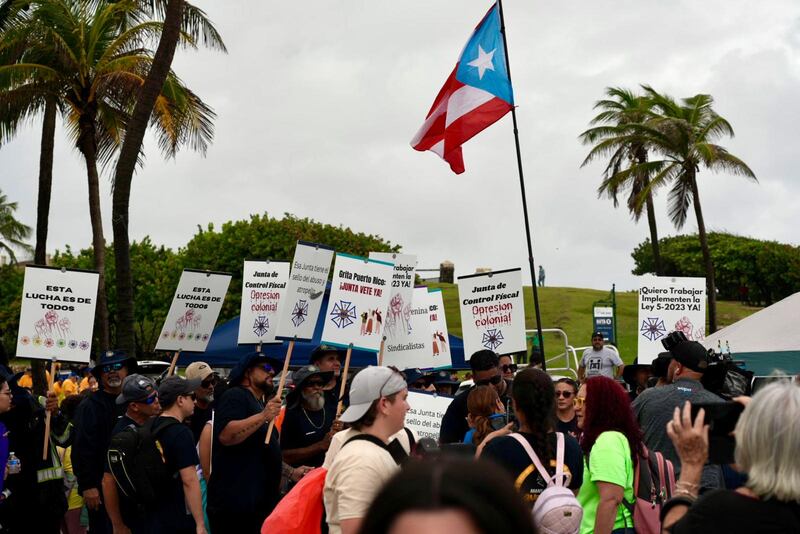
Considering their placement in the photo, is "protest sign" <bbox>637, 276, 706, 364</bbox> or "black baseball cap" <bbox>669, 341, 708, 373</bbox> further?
"protest sign" <bbox>637, 276, 706, 364</bbox>

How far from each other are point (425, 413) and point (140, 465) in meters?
3.63

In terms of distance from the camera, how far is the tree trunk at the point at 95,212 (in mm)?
23156

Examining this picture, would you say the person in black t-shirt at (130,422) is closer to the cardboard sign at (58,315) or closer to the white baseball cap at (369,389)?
the white baseball cap at (369,389)

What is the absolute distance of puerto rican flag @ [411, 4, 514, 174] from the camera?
505 inches

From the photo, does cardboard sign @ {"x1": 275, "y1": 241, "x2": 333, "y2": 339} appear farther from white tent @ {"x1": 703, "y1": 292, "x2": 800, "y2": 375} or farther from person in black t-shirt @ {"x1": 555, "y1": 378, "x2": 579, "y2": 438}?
white tent @ {"x1": 703, "y1": 292, "x2": 800, "y2": 375}

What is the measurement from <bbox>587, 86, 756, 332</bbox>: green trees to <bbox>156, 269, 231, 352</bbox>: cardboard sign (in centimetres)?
2411

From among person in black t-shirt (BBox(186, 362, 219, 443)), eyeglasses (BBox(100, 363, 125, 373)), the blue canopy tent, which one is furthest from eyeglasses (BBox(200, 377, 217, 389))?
the blue canopy tent

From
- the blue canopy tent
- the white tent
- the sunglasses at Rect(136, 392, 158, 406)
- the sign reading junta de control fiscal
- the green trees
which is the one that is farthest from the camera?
the green trees

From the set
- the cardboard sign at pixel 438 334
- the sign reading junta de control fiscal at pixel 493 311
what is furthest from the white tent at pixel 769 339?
the sign reading junta de control fiscal at pixel 493 311

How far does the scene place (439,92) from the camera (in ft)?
44.4

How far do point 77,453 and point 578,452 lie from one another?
17.8 ft

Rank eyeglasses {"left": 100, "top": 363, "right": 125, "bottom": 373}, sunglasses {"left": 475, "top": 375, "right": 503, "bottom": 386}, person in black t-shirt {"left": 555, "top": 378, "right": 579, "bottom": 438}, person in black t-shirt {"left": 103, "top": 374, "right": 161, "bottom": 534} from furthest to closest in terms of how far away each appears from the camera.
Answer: eyeglasses {"left": 100, "top": 363, "right": 125, "bottom": 373}, sunglasses {"left": 475, "top": 375, "right": 503, "bottom": 386}, person in black t-shirt {"left": 555, "top": 378, "right": 579, "bottom": 438}, person in black t-shirt {"left": 103, "top": 374, "right": 161, "bottom": 534}

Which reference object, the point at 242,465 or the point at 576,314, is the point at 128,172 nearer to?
the point at 242,465

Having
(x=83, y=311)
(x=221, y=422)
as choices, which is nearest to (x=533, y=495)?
(x=221, y=422)
